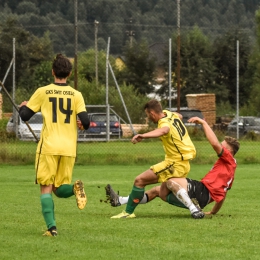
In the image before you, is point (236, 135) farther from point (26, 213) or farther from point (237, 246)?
point (237, 246)

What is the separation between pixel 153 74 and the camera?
79.1m

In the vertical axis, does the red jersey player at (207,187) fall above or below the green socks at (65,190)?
below

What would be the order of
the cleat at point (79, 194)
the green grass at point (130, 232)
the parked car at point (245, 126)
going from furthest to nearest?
the parked car at point (245, 126) → the cleat at point (79, 194) → the green grass at point (130, 232)

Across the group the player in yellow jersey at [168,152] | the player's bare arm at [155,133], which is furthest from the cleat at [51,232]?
the player in yellow jersey at [168,152]

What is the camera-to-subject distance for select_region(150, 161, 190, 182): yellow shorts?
1184 cm

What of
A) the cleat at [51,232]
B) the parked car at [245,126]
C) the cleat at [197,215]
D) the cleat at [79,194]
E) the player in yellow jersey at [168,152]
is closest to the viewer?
the cleat at [51,232]

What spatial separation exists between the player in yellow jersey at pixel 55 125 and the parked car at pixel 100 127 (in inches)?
904

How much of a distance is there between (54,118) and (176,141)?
2.32m

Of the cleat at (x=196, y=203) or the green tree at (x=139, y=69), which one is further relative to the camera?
the green tree at (x=139, y=69)

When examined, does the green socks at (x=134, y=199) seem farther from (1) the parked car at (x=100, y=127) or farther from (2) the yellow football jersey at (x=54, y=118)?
(1) the parked car at (x=100, y=127)

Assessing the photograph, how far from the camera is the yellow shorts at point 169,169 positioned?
11.8 m

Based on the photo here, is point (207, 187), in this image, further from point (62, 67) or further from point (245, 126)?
point (245, 126)

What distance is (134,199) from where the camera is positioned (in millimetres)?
12062

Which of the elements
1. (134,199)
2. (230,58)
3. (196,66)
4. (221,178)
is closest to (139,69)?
(196,66)
